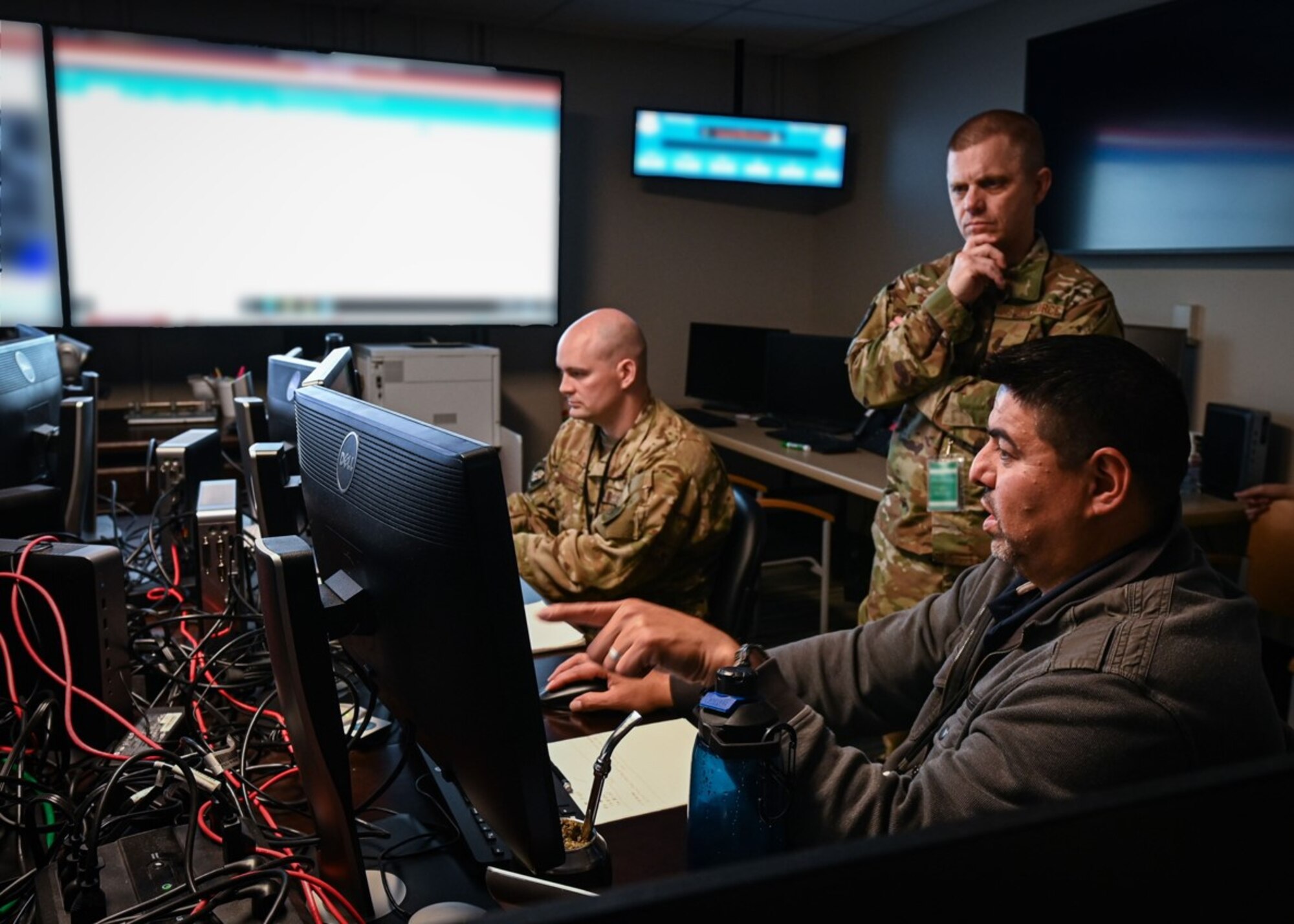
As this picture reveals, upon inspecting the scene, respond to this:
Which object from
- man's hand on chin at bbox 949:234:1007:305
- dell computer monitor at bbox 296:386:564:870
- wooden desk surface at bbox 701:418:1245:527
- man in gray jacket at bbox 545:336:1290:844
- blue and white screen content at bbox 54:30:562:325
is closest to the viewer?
dell computer monitor at bbox 296:386:564:870

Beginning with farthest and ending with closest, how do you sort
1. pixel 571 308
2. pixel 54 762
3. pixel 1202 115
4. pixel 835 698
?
pixel 571 308
pixel 1202 115
pixel 835 698
pixel 54 762

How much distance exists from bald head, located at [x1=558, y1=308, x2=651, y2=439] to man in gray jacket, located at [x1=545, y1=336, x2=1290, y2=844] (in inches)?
43.7

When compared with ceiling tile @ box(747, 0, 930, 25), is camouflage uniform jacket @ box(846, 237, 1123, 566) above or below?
below

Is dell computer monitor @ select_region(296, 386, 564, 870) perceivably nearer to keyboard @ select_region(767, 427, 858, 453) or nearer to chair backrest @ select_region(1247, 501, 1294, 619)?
chair backrest @ select_region(1247, 501, 1294, 619)

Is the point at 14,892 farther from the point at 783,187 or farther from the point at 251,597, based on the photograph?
the point at 783,187

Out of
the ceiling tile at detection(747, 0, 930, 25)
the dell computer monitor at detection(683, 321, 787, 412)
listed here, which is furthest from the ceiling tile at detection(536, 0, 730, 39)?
the dell computer monitor at detection(683, 321, 787, 412)

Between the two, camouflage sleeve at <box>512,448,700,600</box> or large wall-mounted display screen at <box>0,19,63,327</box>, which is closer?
camouflage sleeve at <box>512,448,700,600</box>

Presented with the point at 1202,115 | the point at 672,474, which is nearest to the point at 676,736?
the point at 672,474

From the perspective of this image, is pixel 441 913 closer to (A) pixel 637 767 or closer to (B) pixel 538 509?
(A) pixel 637 767

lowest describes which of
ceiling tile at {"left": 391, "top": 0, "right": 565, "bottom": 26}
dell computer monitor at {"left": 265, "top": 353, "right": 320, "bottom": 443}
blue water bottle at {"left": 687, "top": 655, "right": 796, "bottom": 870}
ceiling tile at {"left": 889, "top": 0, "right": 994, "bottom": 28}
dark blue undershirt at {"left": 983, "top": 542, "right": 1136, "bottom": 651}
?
blue water bottle at {"left": 687, "top": 655, "right": 796, "bottom": 870}

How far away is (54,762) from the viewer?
1248 mm

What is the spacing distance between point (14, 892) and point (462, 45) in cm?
427

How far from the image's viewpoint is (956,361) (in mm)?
2230

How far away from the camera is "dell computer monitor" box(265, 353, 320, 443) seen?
1.70 metres
